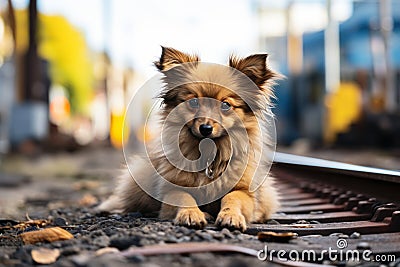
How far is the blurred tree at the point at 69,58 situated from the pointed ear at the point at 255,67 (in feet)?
179

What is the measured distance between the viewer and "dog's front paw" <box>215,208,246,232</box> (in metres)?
3.98

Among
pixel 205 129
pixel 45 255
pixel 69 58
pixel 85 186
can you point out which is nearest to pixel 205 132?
pixel 205 129

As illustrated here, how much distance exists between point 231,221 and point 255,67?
1.19 metres

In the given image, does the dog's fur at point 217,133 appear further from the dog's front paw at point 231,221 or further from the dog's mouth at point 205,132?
the dog's front paw at point 231,221

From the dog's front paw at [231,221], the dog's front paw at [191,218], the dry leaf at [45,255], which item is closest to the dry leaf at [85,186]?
the dog's front paw at [191,218]

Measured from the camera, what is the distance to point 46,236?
3.86 m

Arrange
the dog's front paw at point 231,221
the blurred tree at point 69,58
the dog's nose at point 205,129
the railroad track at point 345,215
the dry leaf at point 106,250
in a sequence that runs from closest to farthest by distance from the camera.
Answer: the dry leaf at point 106,250
the railroad track at point 345,215
the dog's front paw at point 231,221
the dog's nose at point 205,129
the blurred tree at point 69,58

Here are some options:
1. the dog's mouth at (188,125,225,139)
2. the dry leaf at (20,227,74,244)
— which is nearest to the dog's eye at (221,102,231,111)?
the dog's mouth at (188,125,225,139)

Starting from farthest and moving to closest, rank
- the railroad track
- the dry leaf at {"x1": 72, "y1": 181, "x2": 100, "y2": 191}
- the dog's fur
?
1. the dry leaf at {"x1": 72, "y1": 181, "x2": 100, "y2": 191}
2. the dog's fur
3. the railroad track

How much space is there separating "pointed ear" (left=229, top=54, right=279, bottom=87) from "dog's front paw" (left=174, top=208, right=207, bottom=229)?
1.07m

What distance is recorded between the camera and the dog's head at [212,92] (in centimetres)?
435

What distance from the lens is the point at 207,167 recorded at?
4.57 meters

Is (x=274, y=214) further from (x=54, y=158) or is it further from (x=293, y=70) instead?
(x=293, y=70)

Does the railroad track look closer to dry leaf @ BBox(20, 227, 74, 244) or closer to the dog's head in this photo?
the dog's head
